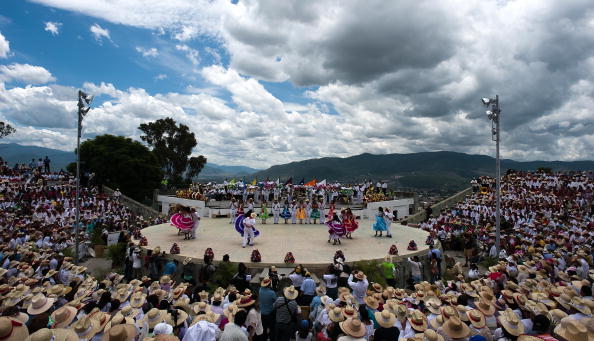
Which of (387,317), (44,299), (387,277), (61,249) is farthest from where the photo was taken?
(61,249)

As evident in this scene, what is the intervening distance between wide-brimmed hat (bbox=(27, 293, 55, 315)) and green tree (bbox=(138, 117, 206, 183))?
3803 cm

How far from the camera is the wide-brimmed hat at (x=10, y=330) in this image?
351cm

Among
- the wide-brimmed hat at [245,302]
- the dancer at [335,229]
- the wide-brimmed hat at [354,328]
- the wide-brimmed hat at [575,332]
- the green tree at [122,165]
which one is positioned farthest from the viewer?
the green tree at [122,165]

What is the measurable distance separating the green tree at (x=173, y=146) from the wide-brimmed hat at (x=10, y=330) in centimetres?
3968

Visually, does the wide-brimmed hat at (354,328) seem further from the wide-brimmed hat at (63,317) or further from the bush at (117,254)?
the bush at (117,254)

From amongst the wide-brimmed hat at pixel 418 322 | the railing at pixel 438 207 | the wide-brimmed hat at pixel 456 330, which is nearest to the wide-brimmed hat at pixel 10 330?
the wide-brimmed hat at pixel 418 322

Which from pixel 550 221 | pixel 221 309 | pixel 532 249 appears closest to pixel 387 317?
pixel 221 309

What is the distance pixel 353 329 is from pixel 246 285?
4074mm

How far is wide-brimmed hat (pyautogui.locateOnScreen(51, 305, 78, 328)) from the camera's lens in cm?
472

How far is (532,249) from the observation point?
10.9 m

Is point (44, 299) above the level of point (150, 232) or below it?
above

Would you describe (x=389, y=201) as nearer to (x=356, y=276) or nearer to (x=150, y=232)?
(x=150, y=232)

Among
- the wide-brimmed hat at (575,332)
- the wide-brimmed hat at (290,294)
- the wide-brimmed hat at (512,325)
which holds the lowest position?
the wide-brimmed hat at (290,294)

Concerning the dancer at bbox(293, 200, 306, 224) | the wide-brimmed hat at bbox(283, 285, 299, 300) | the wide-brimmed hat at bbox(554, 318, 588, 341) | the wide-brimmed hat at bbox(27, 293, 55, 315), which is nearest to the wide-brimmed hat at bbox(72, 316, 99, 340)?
the wide-brimmed hat at bbox(27, 293, 55, 315)
